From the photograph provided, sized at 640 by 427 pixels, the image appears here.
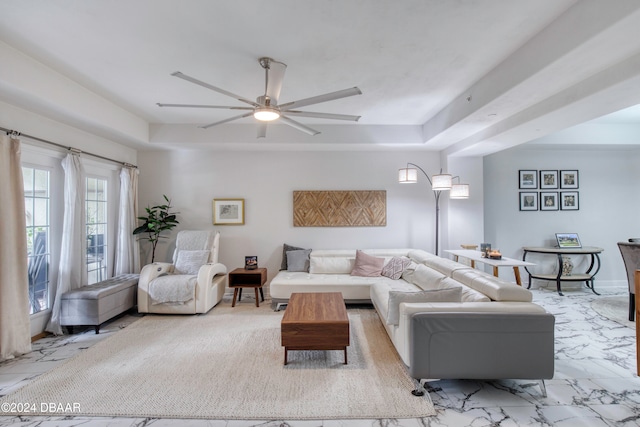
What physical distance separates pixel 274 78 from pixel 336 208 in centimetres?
298

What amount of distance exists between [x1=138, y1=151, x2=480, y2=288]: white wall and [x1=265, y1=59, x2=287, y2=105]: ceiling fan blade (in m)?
2.60

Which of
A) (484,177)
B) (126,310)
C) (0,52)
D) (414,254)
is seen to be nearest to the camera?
(0,52)

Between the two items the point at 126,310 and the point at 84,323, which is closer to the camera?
the point at 84,323

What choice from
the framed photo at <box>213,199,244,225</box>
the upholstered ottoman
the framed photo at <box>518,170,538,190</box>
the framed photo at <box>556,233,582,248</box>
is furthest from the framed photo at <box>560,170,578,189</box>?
the upholstered ottoman

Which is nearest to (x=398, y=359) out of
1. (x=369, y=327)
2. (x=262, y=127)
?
(x=369, y=327)

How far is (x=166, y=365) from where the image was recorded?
2.67 meters

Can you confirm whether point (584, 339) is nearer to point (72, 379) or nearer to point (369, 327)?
point (369, 327)

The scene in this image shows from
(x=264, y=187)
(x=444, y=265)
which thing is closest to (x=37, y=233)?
(x=264, y=187)

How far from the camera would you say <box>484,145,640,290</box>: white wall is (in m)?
5.29

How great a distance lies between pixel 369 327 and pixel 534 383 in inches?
63.7

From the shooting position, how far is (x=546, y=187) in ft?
17.4

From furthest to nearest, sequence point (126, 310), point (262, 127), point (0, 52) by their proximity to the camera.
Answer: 1. point (126, 310)
2. point (262, 127)
3. point (0, 52)

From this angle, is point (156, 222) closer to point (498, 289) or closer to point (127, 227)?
point (127, 227)

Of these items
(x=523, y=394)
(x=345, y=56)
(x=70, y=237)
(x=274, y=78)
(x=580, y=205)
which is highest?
(x=345, y=56)
